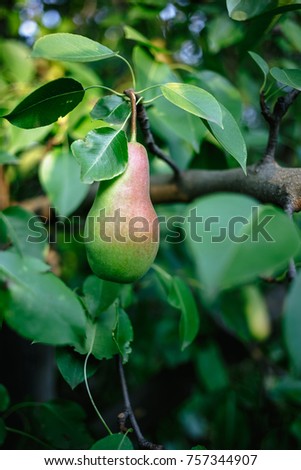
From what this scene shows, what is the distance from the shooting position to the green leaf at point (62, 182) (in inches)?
34.7

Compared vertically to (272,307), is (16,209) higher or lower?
higher

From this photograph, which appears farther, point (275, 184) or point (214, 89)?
point (214, 89)

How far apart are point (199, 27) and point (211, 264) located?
120 cm

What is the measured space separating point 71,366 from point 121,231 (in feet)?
0.66

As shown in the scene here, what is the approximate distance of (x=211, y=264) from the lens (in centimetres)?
30

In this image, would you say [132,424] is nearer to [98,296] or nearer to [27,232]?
[98,296]

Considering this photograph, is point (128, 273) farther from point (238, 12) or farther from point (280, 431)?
point (280, 431)

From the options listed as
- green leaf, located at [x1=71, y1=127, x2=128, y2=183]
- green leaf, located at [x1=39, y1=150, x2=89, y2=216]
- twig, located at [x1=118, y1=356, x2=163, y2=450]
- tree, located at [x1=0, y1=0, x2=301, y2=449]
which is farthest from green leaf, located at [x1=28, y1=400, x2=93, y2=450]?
green leaf, located at [x1=71, y1=127, x2=128, y2=183]

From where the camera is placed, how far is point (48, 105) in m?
0.60

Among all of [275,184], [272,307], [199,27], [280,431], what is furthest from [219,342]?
[275,184]

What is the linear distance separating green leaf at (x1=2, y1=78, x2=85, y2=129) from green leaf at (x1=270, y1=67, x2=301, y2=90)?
23 cm

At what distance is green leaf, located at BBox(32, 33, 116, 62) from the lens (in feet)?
1.84

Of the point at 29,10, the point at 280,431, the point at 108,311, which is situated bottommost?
the point at 280,431

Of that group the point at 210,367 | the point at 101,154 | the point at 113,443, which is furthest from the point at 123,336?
the point at 210,367
